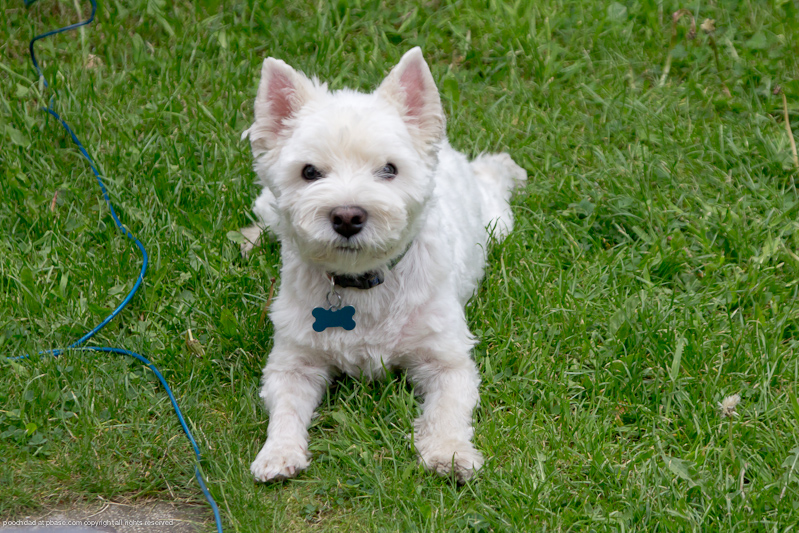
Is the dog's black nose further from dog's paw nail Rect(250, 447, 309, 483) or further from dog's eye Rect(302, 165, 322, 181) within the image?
dog's paw nail Rect(250, 447, 309, 483)

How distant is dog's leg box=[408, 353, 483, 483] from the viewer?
133 inches

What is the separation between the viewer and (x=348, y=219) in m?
3.20

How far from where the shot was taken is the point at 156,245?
4.61m

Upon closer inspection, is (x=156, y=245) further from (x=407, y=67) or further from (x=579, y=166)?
(x=579, y=166)

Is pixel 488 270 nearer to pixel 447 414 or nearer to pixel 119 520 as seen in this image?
pixel 447 414

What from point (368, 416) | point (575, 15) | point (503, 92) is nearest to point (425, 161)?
point (368, 416)

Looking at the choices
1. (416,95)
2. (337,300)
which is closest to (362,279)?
(337,300)

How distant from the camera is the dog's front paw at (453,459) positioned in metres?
3.36

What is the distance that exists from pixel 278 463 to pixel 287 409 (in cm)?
28

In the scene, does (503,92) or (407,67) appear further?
(503,92)

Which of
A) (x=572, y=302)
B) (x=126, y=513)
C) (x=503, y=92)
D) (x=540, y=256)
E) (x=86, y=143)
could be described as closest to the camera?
(x=126, y=513)

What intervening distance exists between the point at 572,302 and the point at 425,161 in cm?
121

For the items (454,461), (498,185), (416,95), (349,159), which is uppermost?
(416,95)

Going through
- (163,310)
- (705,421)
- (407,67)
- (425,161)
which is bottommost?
(163,310)
